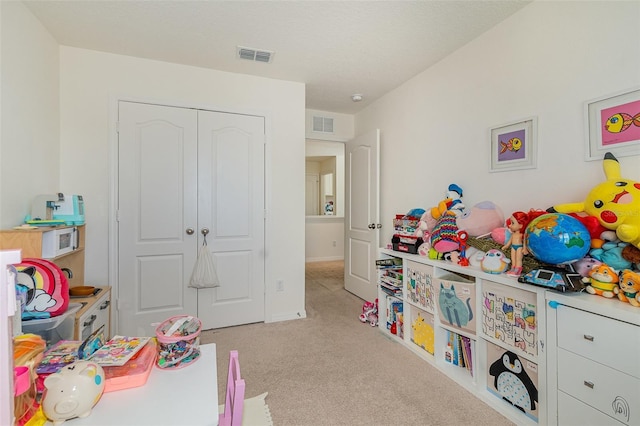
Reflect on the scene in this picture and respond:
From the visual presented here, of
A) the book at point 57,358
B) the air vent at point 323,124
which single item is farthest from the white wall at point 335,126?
the book at point 57,358

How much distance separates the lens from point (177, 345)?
0.99 metres

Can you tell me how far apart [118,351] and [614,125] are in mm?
2389

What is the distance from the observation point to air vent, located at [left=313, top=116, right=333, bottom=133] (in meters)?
3.80

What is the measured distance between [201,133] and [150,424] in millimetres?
2467

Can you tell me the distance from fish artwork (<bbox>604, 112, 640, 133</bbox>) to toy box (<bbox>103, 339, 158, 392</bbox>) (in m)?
2.29

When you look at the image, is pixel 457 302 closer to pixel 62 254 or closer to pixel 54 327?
pixel 54 327

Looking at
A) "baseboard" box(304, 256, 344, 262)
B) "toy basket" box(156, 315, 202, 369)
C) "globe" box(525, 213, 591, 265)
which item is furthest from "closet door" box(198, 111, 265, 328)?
"baseboard" box(304, 256, 344, 262)

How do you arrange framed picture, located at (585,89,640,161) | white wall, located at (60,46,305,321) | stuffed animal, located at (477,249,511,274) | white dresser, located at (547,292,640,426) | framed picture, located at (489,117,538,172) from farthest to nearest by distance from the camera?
white wall, located at (60,46,305,321) < framed picture, located at (489,117,538,172) < stuffed animal, located at (477,249,511,274) < framed picture, located at (585,89,640,161) < white dresser, located at (547,292,640,426)

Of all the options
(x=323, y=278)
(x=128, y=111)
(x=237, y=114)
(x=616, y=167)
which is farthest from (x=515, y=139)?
(x=323, y=278)

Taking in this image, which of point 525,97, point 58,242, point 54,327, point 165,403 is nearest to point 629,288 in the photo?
point 525,97

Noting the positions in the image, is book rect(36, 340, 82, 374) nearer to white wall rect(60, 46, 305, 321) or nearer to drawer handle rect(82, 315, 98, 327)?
drawer handle rect(82, 315, 98, 327)

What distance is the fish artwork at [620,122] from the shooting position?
142 centimetres

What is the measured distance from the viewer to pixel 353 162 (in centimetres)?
374

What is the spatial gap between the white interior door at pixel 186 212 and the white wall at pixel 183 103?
4.3 inches
